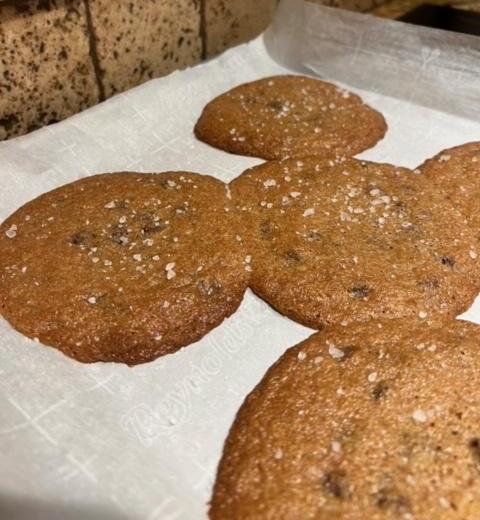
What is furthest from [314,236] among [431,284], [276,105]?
[276,105]

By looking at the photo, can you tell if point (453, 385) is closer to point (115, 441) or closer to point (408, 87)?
point (115, 441)

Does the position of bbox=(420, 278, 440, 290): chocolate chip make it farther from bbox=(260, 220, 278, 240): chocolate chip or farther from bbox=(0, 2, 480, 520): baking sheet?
bbox=(260, 220, 278, 240): chocolate chip

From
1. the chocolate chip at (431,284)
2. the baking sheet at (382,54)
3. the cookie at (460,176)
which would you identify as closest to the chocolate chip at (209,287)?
the chocolate chip at (431,284)

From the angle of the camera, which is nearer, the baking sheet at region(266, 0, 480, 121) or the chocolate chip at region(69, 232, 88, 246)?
the chocolate chip at region(69, 232, 88, 246)

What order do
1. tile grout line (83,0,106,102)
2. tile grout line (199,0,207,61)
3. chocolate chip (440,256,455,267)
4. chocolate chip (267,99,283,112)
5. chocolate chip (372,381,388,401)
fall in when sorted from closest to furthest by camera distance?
1. chocolate chip (372,381,388,401)
2. chocolate chip (440,256,455,267)
3. tile grout line (83,0,106,102)
4. chocolate chip (267,99,283,112)
5. tile grout line (199,0,207,61)

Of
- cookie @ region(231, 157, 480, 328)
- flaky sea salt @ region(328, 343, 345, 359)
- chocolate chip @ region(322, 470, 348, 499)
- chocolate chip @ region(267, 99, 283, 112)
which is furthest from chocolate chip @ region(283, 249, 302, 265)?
chocolate chip @ region(267, 99, 283, 112)

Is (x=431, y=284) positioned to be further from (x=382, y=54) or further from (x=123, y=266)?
(x=382, y=54)
